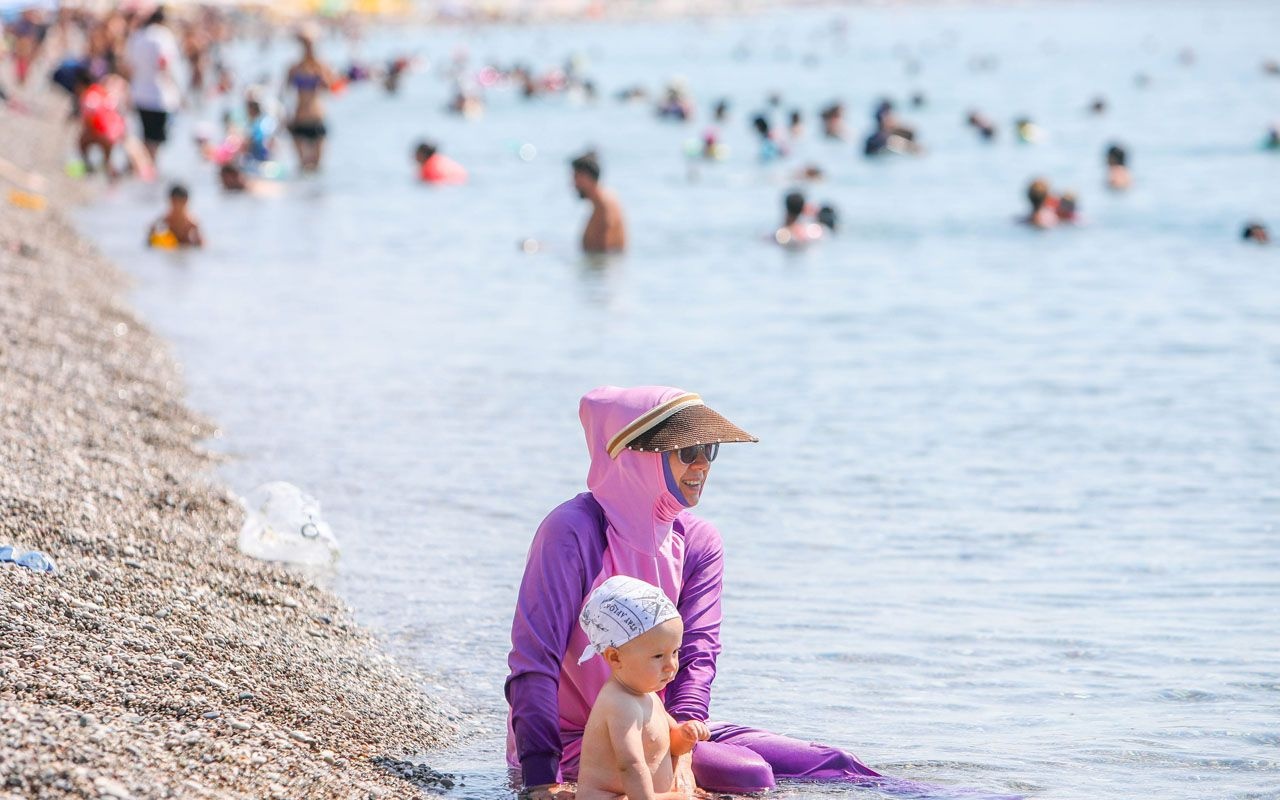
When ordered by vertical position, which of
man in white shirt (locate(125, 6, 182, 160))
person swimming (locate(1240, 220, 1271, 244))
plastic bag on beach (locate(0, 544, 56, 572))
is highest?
man in white shirt (locate(125, 6, 182, 160))

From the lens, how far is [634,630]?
148 inches

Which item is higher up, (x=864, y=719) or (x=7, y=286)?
(x=7, y=286)

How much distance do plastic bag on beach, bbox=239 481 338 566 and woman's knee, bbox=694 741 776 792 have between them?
2.78 meters

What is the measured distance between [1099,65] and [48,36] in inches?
1392

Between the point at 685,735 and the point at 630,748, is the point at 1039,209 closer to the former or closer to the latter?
the point at 685,735

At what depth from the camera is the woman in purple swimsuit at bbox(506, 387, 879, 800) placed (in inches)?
157

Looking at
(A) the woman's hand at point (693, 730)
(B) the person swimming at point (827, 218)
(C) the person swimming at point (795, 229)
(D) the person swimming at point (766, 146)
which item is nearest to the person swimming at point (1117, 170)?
(D) the person swimming at point (766, 146)

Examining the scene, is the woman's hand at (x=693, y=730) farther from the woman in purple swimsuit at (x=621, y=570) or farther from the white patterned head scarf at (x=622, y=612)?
the white patterned head scarf at (x=622, y=612)

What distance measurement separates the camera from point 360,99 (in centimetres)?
4412

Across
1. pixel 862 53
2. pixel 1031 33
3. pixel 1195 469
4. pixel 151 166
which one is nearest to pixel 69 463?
pixel 1195 469

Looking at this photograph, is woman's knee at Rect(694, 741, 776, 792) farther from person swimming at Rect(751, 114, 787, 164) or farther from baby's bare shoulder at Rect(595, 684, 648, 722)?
person swimming at Rect(751, 114, 787, 164)

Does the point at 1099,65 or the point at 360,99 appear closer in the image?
the point at 360,99

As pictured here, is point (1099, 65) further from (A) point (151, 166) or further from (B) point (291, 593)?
(B) point (291, 593)

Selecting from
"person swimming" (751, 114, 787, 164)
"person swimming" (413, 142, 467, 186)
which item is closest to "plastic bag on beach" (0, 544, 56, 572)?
"person swimming" (413, 142, 467, 186)
